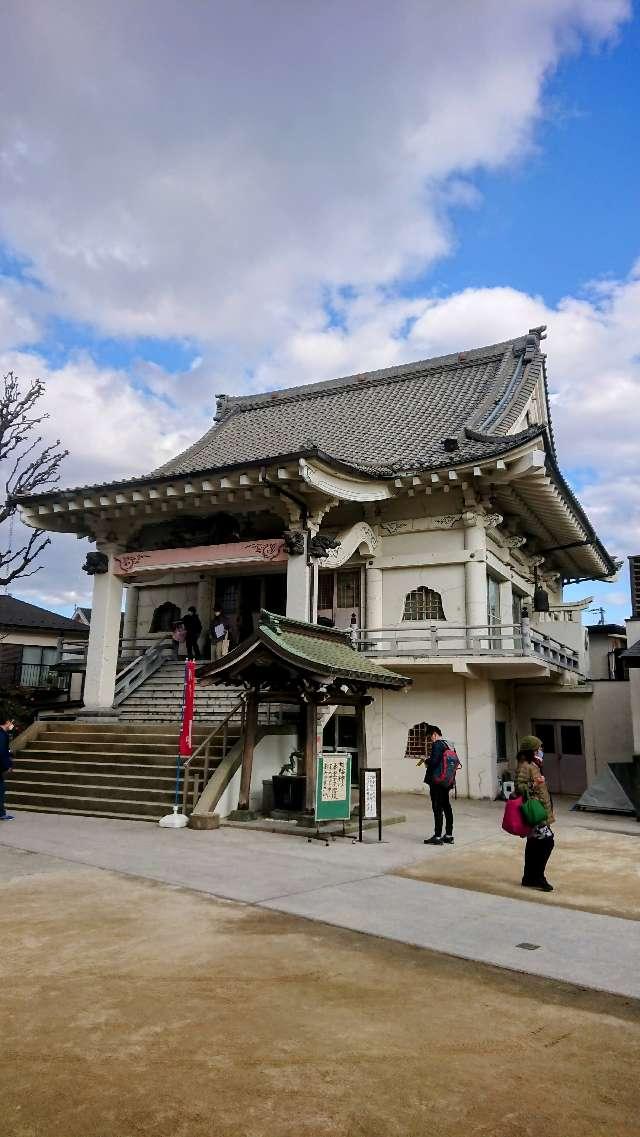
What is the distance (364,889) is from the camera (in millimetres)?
7789

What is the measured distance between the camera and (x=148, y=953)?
541 cm

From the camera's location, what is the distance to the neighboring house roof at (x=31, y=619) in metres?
33.7

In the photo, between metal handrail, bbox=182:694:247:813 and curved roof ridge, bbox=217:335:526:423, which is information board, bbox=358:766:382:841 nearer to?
metal handrail, bbox=182:694:247:813

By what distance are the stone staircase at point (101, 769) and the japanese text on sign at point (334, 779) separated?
306 centimetres

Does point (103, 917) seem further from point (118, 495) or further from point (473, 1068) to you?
point (118, 495)

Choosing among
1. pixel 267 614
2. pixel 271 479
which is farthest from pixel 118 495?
pixel 267 614

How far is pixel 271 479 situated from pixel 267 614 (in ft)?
14.0

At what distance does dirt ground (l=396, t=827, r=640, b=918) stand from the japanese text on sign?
1736mm

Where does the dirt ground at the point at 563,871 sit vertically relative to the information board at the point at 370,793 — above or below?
below

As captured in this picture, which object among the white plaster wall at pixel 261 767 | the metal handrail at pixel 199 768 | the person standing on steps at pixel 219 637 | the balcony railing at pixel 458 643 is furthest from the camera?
the person standing on steps at pixel 219 637

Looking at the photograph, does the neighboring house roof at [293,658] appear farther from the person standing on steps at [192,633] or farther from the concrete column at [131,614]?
the concrete column at [131,614]

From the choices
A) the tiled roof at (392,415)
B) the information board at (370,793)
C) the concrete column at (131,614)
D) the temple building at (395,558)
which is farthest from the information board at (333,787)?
the concrete column at (131,614)

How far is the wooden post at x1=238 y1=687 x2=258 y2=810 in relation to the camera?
12188 mm

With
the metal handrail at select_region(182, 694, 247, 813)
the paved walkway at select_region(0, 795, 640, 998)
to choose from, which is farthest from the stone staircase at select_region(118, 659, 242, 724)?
the paved walkway at select_region(0, 795, 640, 998)
